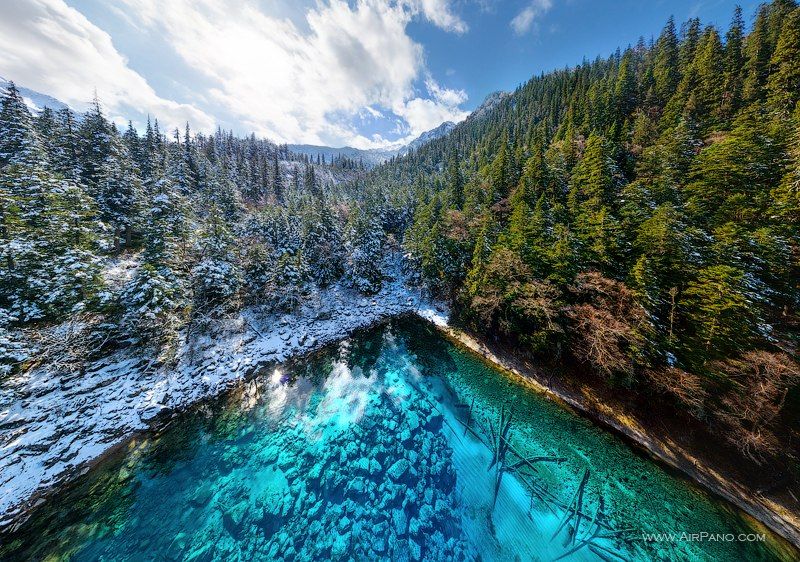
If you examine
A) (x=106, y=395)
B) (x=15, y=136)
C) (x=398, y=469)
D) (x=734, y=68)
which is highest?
(x=734, y=68)

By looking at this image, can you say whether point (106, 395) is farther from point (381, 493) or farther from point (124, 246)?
point (124, 246)

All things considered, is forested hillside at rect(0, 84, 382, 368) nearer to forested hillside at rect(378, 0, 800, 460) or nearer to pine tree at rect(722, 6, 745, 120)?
forested hillside at rect(378, 0, 800, 460)

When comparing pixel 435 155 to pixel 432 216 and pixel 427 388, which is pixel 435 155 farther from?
pixel 427 388

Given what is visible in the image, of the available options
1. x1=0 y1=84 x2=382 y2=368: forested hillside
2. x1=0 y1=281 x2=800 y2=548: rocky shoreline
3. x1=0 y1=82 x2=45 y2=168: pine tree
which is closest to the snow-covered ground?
x1=0 y1=281 x2=800 y2=548: rocky shoreline

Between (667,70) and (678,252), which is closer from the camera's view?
(678,252)

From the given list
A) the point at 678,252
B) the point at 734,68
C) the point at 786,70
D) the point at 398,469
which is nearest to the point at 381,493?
the point at 398,469

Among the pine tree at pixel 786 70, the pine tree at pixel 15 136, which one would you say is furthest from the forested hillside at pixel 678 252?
the pine tree at pixel 15 136
